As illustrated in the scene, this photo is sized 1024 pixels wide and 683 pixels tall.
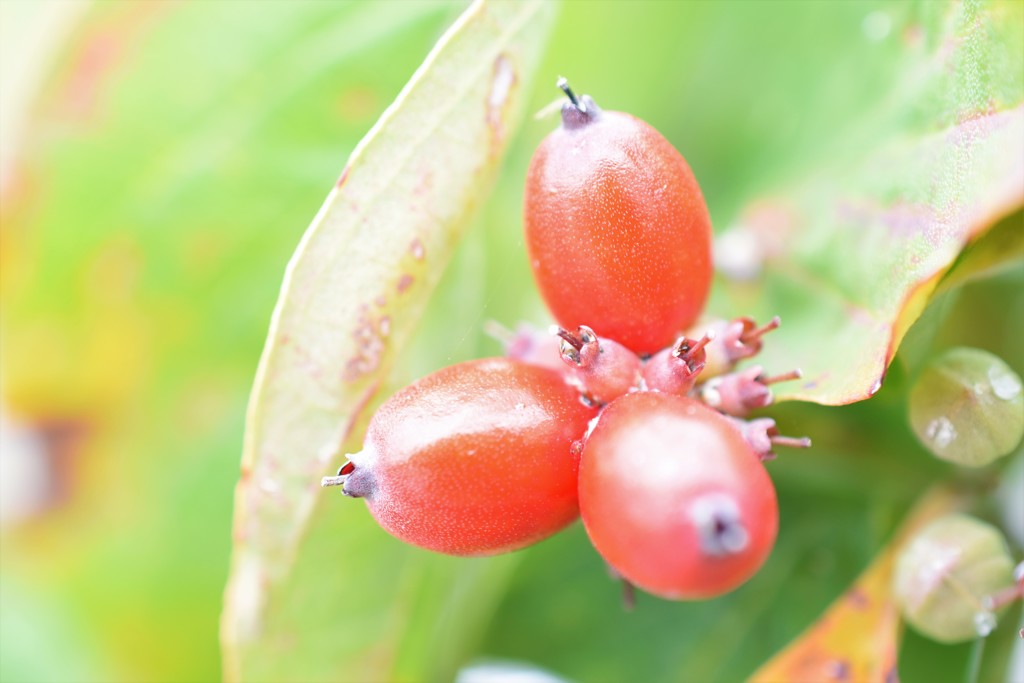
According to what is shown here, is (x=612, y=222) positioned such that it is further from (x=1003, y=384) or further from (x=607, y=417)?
(x=1003, y=384)

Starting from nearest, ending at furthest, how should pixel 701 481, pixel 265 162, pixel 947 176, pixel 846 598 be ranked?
pixel 701 481 < pixel 947 176 < pixel 846 598 < pixel 265 162

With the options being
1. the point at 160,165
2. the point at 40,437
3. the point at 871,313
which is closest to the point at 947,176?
the point at 871,313

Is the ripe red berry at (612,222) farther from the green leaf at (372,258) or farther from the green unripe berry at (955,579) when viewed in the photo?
the green unripe berry at (955,579)

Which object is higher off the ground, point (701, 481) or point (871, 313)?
point (701, 481)

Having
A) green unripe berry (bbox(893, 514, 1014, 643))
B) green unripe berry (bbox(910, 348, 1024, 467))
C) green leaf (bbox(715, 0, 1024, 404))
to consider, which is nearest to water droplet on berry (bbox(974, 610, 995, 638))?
green unripe berry (bbox(893, 514, 1014, 643))

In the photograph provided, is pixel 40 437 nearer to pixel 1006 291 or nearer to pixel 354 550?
pixel 354 550

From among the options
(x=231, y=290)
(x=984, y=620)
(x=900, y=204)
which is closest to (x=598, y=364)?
(x=900, y=204)

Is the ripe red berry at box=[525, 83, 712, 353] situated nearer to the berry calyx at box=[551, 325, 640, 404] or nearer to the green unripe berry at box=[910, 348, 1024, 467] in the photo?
the berry calyx at box=[551, 325, 640, 404]
